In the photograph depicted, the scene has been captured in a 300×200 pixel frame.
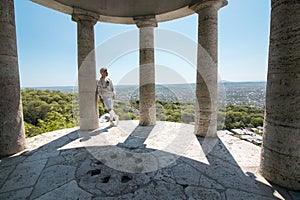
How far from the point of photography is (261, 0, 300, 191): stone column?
9.15 feet

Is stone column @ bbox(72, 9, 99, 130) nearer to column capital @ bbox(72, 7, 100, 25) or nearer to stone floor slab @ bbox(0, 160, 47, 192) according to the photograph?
column capital @ bbox(72, 7, 100, 25)

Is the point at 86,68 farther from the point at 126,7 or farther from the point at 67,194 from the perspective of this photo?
the point at 67,194

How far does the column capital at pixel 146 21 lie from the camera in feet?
23.1

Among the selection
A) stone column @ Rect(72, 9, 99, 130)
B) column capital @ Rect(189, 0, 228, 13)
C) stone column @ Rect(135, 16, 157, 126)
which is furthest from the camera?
stone column @ Rect(135, 16, 157, 126)

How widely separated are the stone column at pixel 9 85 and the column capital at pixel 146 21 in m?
4.47

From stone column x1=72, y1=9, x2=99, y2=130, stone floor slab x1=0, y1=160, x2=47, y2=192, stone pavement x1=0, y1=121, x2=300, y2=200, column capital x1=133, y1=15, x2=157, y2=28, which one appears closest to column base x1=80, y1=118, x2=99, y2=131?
stone column x1=72, y1=9, x2=99, y2=130

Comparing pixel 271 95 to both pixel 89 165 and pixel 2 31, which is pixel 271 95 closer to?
pixel 89 165

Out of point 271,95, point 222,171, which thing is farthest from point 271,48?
point 222,171

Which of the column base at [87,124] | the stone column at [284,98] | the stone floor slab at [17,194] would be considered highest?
the stone column at [284,98]

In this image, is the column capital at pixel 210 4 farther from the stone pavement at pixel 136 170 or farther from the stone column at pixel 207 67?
the stone pavement at pixel 136 170

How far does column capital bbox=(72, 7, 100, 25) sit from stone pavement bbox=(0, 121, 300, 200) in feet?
15.9

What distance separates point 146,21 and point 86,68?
3.44 meters

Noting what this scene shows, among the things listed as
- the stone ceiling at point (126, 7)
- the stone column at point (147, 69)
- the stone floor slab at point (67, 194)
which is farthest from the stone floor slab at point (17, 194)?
the stone ceiling at point (126, 7)

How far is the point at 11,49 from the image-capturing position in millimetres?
4266
